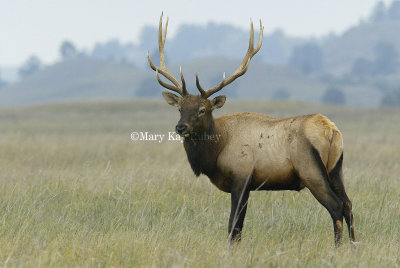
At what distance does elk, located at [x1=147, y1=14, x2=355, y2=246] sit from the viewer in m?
6.79

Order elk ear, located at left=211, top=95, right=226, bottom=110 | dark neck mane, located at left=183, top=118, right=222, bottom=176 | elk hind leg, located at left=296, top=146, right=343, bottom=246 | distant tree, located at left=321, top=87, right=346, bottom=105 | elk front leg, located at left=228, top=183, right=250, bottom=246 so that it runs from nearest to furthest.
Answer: elk hind leg, located at left=296, top=146, right=343, bottom=246
elk front leg, located at left=228, top=183, right=250, bottom=246
dark neck mane, located at left=183, top=118, right=222, bottom=176
elk ear, located at left=211, top=95, right=226, bottom=110
distant tree, located at left=321, top=87, right=346, bottom=105

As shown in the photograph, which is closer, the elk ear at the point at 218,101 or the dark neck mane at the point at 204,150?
the dark neck mane at the point at 204,150

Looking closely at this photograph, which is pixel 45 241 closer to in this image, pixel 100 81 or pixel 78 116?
pixel 78 116

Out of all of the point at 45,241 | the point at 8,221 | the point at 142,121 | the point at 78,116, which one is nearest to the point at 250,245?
the point at 45,241

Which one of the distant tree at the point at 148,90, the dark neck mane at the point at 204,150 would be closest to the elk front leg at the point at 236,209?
the dark neck mane at the point at 204,150

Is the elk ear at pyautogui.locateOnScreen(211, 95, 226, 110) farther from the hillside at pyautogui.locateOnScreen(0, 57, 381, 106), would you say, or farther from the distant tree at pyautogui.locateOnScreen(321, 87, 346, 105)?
the hillside at pyautogui.locateOnScreen(0, 57, 381, 106)

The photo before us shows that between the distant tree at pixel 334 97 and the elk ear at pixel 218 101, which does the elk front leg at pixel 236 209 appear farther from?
the distant tree at pixel 334 97

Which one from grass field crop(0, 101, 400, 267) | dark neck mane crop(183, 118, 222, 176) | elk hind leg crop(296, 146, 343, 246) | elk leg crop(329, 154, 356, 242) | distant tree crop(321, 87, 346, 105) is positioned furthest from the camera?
distant tree crop(321, 87, 346, 105)

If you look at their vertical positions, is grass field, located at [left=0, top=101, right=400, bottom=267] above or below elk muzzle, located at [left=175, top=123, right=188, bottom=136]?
below

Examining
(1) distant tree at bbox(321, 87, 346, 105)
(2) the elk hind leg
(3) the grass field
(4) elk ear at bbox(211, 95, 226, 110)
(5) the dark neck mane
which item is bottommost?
(1) distant tree at bbox(321, 87, 346, 105)

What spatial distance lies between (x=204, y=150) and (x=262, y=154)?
772 millimetres

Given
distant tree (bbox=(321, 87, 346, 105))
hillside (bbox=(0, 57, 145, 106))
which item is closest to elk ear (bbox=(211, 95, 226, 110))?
distant tree (bbox=(321, 87, 346, 105))

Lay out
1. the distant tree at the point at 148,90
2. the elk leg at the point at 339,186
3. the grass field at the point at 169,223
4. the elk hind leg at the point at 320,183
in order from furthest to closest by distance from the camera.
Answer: the distant tree at the point at 148,90, the elk leg at the point at 339,186, the elk hind leg at the point at 320,183, the grass field at the point at 169,223

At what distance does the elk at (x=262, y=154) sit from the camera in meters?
6.79
